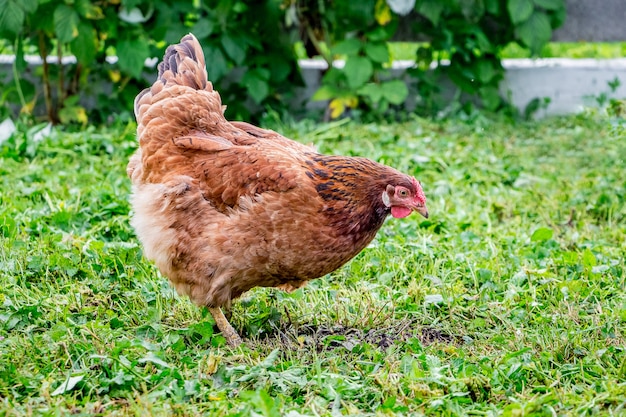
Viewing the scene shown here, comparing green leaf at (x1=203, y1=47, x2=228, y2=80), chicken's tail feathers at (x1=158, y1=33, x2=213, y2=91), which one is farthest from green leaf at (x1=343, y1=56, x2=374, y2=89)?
chicken's tail feathers at (x1=158, y1=33, x2=213, y2=91)

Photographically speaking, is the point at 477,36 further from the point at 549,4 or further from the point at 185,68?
the point at 185,68

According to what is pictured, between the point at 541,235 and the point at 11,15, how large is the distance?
3.84 metres

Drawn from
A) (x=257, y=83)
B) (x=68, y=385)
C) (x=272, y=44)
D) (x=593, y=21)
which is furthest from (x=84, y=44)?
(x=593, y=21)

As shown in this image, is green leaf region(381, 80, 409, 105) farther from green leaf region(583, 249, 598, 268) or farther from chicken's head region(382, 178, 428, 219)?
chicken's head region(382, 178, 428, 219)

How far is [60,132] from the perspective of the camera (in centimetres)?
623

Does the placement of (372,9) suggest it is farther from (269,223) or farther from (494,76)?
(269,223)

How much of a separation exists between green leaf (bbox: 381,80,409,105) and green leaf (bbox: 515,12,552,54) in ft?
3.35

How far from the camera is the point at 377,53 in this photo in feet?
21.7

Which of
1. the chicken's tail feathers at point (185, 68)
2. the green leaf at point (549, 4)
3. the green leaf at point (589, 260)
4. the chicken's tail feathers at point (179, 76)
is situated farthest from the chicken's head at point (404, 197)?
the green leaf at point (549, 4)

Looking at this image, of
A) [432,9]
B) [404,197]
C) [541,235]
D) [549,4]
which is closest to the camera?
[404,197]

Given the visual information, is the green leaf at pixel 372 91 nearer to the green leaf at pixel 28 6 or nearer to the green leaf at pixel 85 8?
the green leaf at pixel 85 8

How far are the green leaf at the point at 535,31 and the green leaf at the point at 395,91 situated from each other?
102 cm

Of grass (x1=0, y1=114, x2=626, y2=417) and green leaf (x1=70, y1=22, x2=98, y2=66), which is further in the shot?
green leaf (x1=70, y1=22, x2=98, y2=66)

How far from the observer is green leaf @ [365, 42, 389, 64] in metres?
6.61
